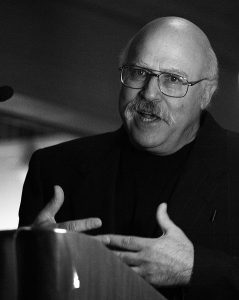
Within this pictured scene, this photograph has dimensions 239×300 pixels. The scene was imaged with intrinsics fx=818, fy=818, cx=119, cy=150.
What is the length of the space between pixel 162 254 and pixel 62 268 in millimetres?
606

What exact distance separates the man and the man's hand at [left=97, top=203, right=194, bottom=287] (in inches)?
9.0

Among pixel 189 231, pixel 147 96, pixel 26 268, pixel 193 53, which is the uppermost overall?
pixel 193 53

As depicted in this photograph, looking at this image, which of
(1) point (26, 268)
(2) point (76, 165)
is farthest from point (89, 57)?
(1) point (26, 268)

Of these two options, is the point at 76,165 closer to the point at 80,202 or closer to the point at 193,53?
the point at 80,202

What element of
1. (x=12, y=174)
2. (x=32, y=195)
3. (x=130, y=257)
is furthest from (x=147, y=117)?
(x=12, y=174)

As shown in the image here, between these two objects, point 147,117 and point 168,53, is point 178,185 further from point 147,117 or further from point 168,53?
point 168,53

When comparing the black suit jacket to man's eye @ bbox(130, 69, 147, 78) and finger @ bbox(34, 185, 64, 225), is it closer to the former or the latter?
man's eye @ bbox(130, 69, 147, 78)

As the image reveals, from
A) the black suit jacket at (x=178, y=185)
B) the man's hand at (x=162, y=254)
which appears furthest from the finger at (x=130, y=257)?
the black suit jacket at (x=178, y=185)

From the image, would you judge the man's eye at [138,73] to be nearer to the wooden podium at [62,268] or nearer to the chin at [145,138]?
the chin at [145,138]

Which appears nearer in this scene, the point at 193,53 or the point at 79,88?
the point at 193,53

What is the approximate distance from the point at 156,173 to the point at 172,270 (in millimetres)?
520

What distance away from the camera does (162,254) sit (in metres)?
1.40

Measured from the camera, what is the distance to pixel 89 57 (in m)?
2.49

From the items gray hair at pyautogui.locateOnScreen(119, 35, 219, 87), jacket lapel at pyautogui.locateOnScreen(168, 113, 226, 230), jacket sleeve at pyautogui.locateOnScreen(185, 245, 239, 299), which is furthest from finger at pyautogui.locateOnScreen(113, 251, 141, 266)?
gray hair at pyautogui.locateOnScreen(119, 35, 219, 87)
